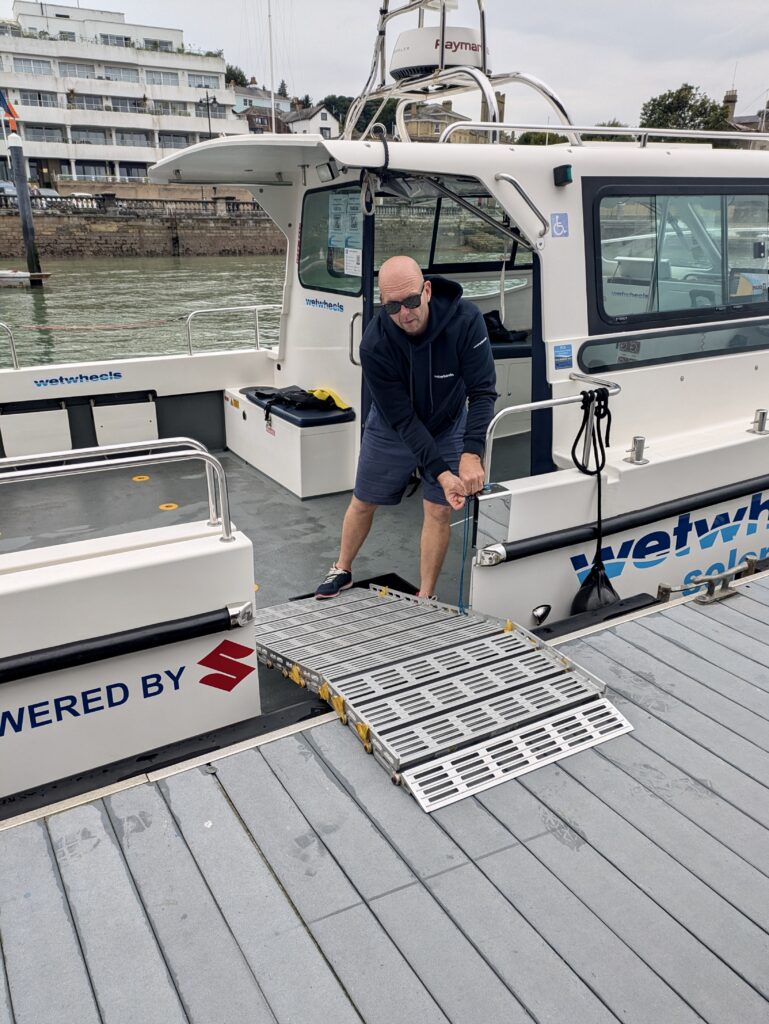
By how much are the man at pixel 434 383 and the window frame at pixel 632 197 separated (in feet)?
2.56

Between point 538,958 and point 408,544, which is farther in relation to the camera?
point 408,544

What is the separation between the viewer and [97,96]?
53938 mm

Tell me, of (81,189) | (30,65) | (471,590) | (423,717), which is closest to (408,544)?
(471,590)

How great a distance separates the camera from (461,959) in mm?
1690

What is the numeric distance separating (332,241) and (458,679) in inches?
127

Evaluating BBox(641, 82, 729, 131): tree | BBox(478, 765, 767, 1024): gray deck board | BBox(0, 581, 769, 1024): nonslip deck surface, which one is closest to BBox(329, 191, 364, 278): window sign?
BBox(0, 581, 769, 1024): nonslip deck surface

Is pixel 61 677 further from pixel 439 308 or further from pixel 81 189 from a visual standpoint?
pixel 81 189

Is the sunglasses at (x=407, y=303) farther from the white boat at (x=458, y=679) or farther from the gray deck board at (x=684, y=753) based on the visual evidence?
the gray deck board at (x=684, y=753)

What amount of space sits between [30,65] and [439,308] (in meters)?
63.7

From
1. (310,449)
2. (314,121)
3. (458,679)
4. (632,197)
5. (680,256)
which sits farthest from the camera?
(314,121)

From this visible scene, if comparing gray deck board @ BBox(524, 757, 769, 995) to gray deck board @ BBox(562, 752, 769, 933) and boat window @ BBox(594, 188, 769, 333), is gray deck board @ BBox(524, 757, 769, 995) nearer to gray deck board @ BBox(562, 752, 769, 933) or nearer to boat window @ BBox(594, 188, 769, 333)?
gray deck board @ BBox(562, 752, 769, 933)

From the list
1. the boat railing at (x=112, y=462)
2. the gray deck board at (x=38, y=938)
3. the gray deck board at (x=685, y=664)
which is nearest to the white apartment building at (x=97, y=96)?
the boat railing at (x=112, y=462)

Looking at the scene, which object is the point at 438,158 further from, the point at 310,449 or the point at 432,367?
the point at 310,449

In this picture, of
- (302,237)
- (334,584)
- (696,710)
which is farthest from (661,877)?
(302,237)
